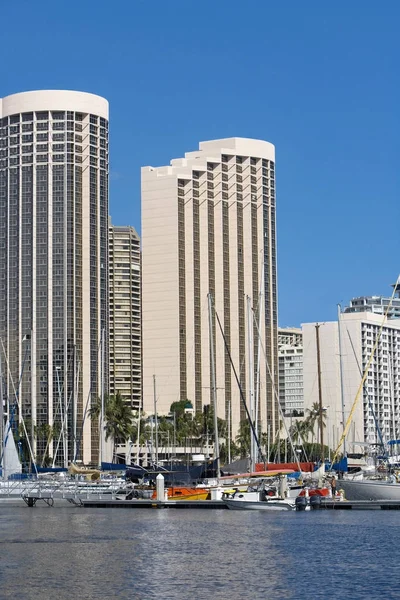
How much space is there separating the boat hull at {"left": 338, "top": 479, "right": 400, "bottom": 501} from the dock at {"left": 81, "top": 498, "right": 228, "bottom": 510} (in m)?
11.3

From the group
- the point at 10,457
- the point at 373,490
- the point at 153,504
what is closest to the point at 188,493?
the point at 153,504

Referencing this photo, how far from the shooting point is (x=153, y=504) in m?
106

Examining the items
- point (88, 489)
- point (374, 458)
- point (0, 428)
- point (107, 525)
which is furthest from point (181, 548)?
point (374, 458)

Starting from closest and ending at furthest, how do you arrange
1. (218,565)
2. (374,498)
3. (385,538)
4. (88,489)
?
(218,565) < (385,538) < (374,498) < (88,489)

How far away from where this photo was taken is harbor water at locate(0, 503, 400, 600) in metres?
49.9

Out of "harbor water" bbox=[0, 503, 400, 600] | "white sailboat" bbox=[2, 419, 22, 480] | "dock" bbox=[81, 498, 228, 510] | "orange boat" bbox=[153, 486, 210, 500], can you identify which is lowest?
"harbor water" bbox=[0, 503, 400, 600]

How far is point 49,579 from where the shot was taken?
5334 cm

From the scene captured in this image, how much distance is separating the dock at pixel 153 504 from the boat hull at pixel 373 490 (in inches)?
445

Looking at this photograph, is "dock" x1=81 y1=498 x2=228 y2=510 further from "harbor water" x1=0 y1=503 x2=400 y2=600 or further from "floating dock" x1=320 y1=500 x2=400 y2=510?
"floating dock" x1=320 y1=500 x2=400 y2=510

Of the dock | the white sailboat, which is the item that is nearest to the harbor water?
the dock

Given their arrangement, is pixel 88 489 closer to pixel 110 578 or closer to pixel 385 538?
pixel 385 538

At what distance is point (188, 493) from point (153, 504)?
3677mm

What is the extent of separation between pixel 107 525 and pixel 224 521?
29.1ft

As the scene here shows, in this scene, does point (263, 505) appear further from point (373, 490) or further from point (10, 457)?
point (10, 457)
